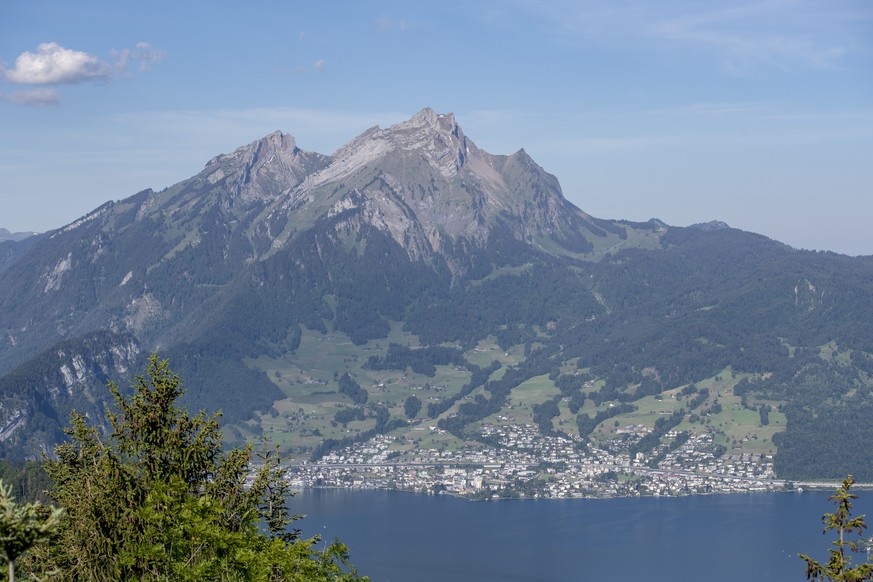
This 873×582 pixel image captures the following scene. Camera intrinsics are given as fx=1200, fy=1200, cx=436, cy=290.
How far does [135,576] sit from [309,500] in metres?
165

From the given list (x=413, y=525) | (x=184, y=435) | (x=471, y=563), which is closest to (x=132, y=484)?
(x=184, y=435)

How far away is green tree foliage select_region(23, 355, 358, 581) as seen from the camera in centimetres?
2777

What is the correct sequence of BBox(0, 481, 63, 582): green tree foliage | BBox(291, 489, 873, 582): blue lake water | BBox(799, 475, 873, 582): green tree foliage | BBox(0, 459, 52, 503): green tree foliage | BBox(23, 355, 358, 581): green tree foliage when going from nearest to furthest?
1. BBox(0, 481, 63, 582): green tree foliage
2. BBox(799, 475, 873, 582): green tree foliage
3. BBox(23, 355, 358, 581): green tree foliage
4. BBox(0, 459, 52, 503): green tree foliage
5. BBox(291, 489, 873, 582): blue lake water

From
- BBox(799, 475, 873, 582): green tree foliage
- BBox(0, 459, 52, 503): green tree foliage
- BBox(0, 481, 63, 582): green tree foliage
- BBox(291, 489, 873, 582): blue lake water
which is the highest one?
BBox(0, 481, 63, 582): green tree foliage

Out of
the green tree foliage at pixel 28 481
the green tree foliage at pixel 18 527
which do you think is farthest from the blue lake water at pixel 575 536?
the green tree foliage at pixel 18 527

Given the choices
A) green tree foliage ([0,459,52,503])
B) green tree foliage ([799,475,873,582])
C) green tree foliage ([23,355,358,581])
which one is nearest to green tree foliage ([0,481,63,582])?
green tree foliage ([23,355,358,581])

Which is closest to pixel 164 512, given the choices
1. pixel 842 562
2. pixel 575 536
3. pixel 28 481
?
pixel 842 562

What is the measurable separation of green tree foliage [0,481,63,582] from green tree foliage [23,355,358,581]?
9.25 meters

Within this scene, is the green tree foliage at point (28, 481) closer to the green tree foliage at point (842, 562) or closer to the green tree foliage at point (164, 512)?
the green tree foliage at point (164, 512)

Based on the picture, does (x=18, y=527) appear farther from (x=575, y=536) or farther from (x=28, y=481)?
(x=575, y=536)

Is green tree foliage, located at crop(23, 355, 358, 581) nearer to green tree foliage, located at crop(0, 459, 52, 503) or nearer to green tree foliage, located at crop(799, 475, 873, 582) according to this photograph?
green tree foliage, located at crop(799, 475, 873, 582)

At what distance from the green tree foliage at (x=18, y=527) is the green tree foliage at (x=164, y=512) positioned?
925cm

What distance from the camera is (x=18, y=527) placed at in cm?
1725

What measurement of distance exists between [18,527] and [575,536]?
147 metres
